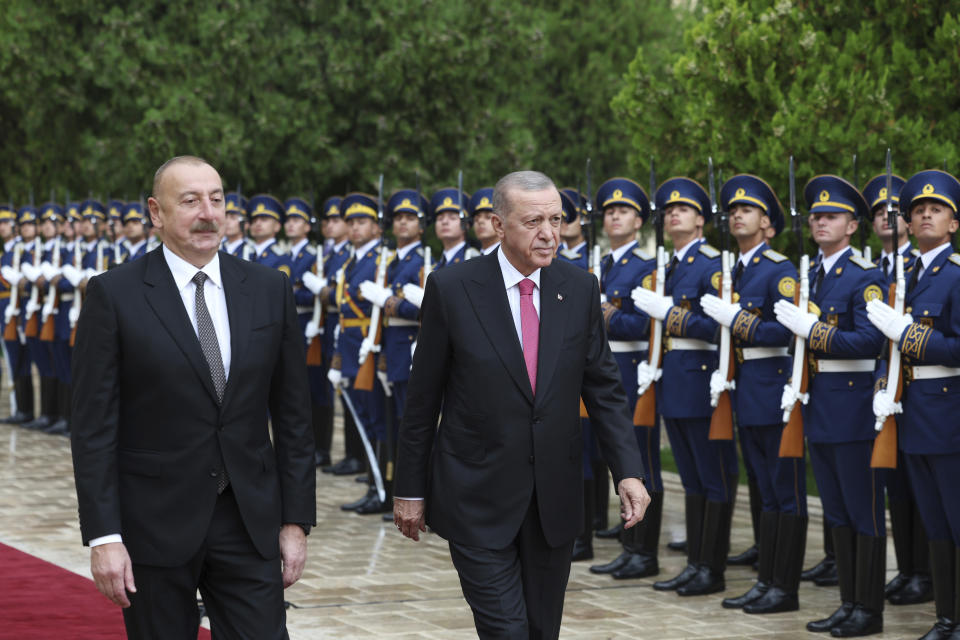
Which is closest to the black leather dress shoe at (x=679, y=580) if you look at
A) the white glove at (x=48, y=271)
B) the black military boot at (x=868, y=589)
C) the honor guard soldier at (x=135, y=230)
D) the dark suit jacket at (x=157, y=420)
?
the black military boot at (x=868, y=589)

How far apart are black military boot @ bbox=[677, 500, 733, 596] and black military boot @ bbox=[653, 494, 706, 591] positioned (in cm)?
4

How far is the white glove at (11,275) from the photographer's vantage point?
15.6 meters

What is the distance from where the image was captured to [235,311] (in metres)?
4.19

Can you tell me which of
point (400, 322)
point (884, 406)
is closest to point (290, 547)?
point (884, 406)

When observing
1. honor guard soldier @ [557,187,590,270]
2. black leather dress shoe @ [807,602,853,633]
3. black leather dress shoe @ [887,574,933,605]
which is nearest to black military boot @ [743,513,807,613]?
black leather dress shoe @ [807,602,853,633]

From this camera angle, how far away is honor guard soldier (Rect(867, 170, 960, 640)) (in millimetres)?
6637

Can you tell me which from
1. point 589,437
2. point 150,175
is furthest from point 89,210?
point 589,437

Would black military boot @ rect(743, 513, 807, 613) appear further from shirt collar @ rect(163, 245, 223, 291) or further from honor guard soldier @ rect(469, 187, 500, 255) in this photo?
shirt collar @ rect(163, 245, 223, 291)

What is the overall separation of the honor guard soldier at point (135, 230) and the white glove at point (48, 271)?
1.08 m

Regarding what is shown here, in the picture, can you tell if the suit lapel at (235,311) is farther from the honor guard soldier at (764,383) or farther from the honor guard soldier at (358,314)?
the honor guard soldier at (358,314)

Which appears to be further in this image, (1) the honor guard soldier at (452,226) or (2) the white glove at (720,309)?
(1) the honor guard soldier at (452,226)

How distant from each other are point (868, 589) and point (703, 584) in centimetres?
109

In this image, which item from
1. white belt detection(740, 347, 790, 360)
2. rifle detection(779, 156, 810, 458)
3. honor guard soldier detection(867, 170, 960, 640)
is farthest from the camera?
white belt detection(740, 347, 790, 360)

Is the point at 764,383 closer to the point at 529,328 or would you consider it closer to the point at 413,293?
the point at 413,293
